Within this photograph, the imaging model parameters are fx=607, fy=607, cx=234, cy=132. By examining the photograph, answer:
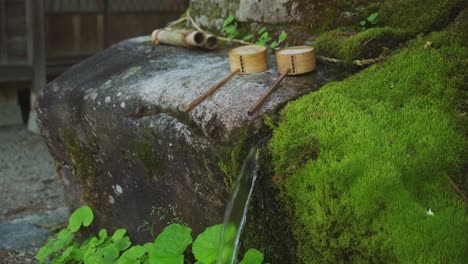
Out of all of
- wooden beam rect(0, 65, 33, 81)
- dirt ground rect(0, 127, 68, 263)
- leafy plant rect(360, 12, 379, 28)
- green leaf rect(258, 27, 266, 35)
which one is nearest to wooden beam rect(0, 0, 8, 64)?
wooden beam rect(0, 65, 33, 81)

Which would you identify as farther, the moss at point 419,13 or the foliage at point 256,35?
the foliage at point 256,35

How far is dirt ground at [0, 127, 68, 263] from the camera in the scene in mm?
4469

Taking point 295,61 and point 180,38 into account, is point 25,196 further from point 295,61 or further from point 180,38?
point 295,61

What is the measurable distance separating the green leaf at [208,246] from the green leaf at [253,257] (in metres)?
0.14

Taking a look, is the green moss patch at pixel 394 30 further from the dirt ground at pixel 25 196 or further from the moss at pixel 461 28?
the dirt ground at pixel 25 196

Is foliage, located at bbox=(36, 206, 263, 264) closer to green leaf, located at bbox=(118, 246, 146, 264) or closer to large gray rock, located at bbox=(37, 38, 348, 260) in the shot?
green leaf, located at bbox=(118, 246, 146, 264)

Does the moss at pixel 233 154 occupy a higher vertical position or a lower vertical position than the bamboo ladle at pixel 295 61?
lower

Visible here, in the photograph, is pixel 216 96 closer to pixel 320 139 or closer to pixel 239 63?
pixel 239 63

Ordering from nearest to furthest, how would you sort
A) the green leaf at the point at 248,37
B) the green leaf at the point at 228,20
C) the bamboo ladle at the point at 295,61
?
the bamboo ladle at the point at 295,61 < the green leaf at the point at 248,37 < the green leaf at the point at 228,20

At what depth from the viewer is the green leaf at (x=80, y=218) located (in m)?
3.86

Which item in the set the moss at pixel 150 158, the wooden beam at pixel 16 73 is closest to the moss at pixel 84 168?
the moss at pixel 150 158

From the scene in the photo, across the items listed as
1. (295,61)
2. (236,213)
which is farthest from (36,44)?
(236,213)

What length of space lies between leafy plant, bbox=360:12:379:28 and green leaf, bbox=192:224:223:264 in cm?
144

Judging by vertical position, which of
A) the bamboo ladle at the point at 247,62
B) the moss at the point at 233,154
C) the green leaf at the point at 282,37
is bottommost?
the moss at the point at 233,154
